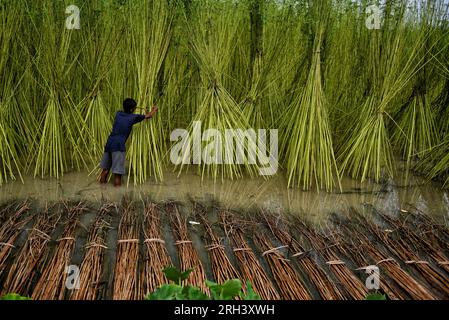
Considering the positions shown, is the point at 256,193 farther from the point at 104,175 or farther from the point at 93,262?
the point at 93,262

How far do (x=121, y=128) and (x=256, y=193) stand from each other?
45.4 inches

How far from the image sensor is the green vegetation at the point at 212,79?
11.6ft

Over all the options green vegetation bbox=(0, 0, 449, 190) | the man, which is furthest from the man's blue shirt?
green vegetation bbox=(0, 0, 449, 190)

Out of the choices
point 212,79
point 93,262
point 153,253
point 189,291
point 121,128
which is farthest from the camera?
point 212,79

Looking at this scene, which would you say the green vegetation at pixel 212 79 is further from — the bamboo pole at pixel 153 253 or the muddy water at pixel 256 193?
the bamboo pole at pixel 153 253

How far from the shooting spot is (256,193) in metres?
3.52

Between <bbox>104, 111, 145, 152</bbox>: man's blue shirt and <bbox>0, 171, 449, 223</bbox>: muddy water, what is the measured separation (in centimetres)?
33

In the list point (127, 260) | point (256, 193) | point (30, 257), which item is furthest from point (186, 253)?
point (256, 193)

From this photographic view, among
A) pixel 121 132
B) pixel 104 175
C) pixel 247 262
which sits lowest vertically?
pixel 247 262

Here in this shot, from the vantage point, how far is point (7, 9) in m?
3.40

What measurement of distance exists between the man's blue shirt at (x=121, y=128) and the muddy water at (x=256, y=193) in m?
0.33

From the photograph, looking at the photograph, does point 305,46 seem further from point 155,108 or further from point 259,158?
point 155,108
